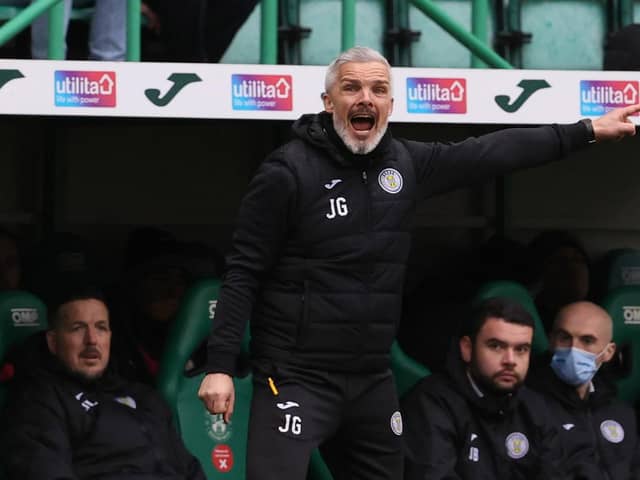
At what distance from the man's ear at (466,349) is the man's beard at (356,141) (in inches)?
62.3

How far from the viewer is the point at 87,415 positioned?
211 inches

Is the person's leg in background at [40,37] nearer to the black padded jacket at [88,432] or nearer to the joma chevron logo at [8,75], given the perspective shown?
the joma chevron logo at [8,75]

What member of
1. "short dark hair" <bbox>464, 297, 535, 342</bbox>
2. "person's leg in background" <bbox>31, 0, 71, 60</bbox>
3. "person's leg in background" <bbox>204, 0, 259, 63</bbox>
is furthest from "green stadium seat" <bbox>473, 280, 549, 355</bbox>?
"person's leg in background" <bbox>31, 0, 71, 60</bbox>

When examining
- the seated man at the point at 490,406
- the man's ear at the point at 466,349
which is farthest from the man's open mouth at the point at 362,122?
the man's ear at the point at 466,349

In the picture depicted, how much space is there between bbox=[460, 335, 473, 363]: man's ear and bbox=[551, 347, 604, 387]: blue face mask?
539 mm

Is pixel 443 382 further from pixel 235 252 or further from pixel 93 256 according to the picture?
pixel 93 256

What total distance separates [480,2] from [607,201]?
2.46m

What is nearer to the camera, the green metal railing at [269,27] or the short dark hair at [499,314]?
the green metal railing at [269,27]

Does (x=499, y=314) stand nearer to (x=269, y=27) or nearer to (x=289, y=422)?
(x=269, y=27)

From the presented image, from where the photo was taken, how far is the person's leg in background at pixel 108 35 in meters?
5.88

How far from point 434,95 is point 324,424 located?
1.56 meters

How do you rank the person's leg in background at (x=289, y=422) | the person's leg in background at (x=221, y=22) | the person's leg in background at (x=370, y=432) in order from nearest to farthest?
the person's leg in background at (x=289, y=422) < the person's leg in background at (x=370, y=432) < the person's leg in background at (x=221, y=22)

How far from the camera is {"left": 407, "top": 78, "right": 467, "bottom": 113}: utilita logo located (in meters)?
5.38

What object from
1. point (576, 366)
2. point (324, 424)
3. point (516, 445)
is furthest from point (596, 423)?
point (324, 424)
